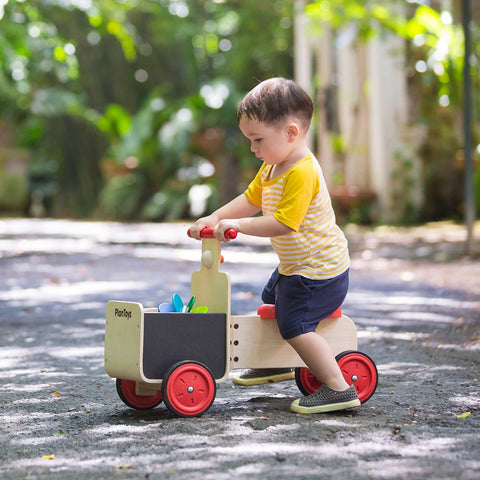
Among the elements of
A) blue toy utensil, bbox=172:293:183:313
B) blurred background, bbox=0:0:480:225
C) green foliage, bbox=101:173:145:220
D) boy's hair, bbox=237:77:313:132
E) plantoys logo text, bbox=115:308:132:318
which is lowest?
plantoys logo text, bbox=115:308:132:318

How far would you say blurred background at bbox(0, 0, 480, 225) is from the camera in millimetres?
16141

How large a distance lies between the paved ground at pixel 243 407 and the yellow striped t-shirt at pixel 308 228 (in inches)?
23.1

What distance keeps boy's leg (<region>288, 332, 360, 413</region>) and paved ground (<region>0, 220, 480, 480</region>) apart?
6 cm

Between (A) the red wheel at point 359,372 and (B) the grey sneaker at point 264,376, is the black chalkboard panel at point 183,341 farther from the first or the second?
(A) the red wheel at point 359,372

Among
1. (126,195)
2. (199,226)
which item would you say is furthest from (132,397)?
(126,195)

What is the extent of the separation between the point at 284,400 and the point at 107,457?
46.1 inches

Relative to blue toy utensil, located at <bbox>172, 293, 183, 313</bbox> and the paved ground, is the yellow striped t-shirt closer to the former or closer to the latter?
blue toy utensil, located at <bbox>172, 293, 183, 313</bbox>

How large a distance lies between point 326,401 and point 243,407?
14.4 inches

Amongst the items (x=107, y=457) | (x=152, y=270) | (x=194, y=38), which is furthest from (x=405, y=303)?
(x=194, y=38)

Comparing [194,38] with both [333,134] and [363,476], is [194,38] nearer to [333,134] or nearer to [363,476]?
[333,134]

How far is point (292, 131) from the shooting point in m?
3.85

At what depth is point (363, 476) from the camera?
2863 mm

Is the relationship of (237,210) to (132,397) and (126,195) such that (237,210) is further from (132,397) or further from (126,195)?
(126,195)

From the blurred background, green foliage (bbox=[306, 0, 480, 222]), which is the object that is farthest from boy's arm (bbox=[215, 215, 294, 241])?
green foliage (bbox=[306, 0, 480, 222])
